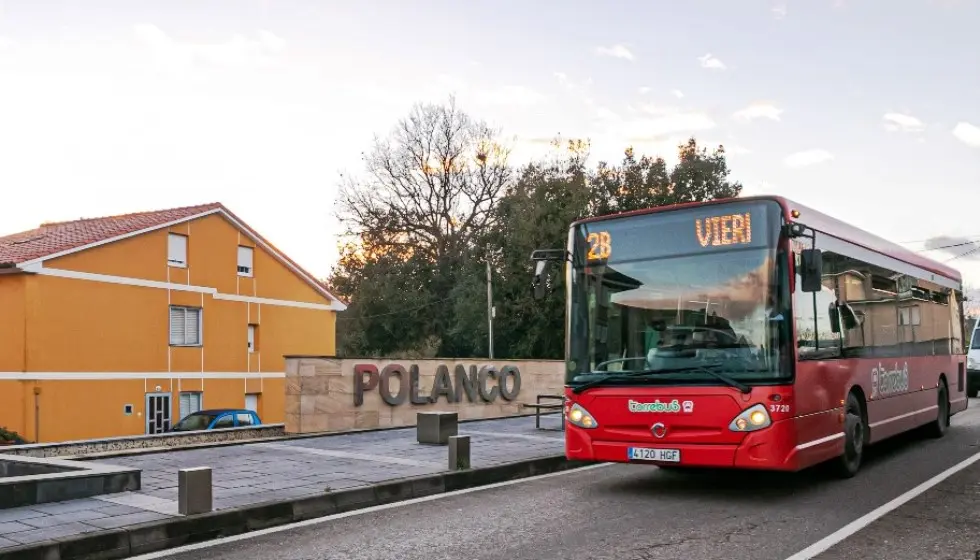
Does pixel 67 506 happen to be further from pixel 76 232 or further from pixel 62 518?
pixel 76 232

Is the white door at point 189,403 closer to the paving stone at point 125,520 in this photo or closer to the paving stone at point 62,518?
the paving stone at point 62,518

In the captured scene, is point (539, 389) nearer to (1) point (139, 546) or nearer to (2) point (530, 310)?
(1) point (139, 546)

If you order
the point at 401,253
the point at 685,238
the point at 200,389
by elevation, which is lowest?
the point at 200,389

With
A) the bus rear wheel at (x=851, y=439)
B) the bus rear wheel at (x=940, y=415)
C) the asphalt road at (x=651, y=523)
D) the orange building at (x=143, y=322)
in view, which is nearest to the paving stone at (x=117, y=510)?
the asphalt road at (x=651, y=523)

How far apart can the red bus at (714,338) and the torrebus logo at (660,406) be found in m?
0.01

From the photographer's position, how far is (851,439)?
1003 centimetres

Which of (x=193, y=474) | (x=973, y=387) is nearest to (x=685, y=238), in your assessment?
(x=193, y=474)

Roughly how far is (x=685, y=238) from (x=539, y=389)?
49.2 feet

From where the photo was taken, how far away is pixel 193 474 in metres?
7.72

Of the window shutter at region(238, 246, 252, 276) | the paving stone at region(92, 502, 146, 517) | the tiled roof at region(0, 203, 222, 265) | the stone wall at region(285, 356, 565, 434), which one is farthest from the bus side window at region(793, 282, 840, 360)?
the window shutter at region(238, 246, 252, 276)

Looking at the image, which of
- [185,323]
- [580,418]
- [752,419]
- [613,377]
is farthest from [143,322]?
[752,419]

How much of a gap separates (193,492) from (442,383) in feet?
41.0

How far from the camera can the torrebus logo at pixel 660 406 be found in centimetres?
848

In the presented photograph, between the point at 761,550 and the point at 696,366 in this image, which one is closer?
the point at 761,550
